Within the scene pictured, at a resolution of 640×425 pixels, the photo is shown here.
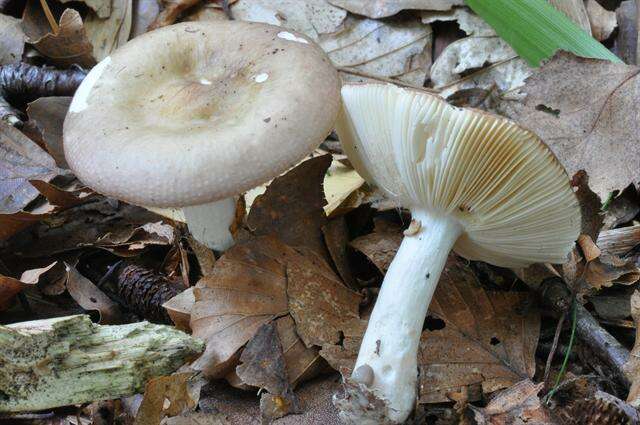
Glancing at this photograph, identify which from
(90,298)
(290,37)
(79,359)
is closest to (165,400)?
(79,359)

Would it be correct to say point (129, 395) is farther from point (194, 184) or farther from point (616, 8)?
point (616, 8)

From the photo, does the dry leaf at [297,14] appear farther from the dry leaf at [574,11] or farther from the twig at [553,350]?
the twig at [553,350]

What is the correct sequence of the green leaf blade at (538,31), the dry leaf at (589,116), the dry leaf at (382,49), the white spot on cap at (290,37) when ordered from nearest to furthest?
→ the white spot on cap at (290,37), the dry leaf at (589,116), the green leaf blade at (538,31), the dry leaf at (382,49)

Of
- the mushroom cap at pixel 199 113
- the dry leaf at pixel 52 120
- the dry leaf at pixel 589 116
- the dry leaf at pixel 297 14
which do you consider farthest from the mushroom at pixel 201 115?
the dry leaf at pixel 297 14

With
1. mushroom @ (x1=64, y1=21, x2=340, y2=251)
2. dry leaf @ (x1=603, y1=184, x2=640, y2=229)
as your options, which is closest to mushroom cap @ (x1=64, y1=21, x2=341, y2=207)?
mushroom @ (x1=64, y1=21, x2=340, y2=251)

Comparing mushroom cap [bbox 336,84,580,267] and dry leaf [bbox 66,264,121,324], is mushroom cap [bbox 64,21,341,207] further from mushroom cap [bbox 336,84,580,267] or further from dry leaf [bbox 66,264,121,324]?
dry leaf [bbox 66,264,121,324]

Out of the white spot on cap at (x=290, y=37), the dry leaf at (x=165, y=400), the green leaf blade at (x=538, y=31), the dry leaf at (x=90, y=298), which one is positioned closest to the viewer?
the dry leaf at (x=165, y=400)
